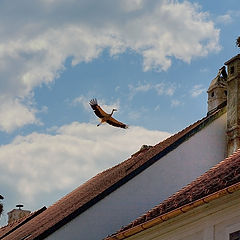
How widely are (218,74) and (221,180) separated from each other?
28.8ft

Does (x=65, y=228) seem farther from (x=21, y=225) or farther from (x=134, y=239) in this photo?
(x=21, y=225)

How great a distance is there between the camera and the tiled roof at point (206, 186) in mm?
13906

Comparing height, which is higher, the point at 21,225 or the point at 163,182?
the point at 21,225

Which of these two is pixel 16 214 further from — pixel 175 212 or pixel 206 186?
pixel 175 212

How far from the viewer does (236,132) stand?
1992 centimetres

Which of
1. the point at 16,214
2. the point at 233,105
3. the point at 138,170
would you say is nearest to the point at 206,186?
the point at 138,170

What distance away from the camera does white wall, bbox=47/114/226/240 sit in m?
19.1

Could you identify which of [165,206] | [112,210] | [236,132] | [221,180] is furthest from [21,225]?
[221,180]

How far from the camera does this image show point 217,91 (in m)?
22.4

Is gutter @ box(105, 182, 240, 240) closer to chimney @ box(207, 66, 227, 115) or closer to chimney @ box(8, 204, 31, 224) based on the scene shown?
chimney @ box(207, 66, 227, 115)

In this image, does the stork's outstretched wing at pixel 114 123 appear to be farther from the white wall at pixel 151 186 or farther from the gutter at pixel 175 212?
the gutter at pixel 175 212

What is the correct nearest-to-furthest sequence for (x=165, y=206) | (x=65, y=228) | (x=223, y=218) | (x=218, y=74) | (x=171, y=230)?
(x=223, y=218) < (x=171, y=230) < (x=165, y=206) < (x=65, y=228) < (x=218, y=74)

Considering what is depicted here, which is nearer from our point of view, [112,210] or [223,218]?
[223,218]

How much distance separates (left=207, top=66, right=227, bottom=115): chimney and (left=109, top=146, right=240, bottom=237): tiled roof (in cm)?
545
